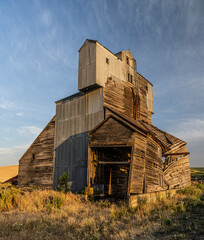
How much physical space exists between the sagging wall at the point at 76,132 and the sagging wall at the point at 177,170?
8.09 meters

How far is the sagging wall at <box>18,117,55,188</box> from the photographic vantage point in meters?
21.1

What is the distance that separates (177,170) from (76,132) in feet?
37.3

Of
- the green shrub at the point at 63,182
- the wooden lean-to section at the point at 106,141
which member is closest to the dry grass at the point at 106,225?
the wooden lean-to section at the point at 106,141

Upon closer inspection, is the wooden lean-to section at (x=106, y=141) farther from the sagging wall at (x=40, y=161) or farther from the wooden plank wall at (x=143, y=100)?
the wooden plank wall at (x=143, y=100)

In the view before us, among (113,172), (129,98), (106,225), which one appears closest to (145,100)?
(129,98)

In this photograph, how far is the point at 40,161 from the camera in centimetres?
2206

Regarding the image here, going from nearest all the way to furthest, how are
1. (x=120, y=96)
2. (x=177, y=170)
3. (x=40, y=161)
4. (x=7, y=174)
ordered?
(x=120, y=96) < (x=177, y=170) < (x=40, y=161) < (x=7, y=174)

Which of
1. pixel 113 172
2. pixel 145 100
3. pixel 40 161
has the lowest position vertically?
pixel 113 172

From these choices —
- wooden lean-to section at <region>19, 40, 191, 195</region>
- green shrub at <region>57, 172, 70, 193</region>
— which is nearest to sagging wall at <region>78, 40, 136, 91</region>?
wooden lean-to section at <region>19, 40, 191, 195</region>

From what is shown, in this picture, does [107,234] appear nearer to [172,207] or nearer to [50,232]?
[50,232]

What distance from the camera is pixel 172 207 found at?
1029 centimetres

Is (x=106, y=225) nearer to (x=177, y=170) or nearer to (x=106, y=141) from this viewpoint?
(x=106, y=141)

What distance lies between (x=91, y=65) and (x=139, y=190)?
1152 cm

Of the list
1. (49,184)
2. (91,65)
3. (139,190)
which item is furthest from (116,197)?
(91,65)
